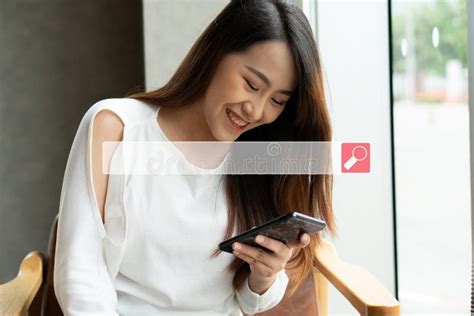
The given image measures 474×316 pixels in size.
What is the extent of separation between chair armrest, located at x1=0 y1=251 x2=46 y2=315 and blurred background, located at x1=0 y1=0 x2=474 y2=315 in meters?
0.03

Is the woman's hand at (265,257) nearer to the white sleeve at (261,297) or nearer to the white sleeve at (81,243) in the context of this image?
the white sleeve at (261,297)

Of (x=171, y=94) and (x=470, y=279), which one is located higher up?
(x=171, y=94)

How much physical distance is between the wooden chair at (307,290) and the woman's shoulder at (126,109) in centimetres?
17

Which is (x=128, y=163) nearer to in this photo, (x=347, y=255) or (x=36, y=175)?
(x=36, y=175)

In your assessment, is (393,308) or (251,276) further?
(251,276)

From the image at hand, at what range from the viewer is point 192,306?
691 millimetres

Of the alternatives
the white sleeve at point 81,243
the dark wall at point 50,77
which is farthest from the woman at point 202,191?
the dark wall at point 50,77

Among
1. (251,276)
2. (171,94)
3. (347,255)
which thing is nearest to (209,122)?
(171,94)

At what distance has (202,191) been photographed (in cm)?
69

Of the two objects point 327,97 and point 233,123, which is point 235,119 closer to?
point 233,123

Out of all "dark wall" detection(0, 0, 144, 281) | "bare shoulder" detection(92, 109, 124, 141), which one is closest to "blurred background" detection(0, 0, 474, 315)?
"dark wall" detection(0, 0, 144, 281)

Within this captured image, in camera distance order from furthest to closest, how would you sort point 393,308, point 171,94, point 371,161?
point 371,161 < point 171,94 < point 393,308

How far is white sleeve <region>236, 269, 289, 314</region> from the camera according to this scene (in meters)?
0.70

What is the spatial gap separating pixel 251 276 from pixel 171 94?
7.7 inches
